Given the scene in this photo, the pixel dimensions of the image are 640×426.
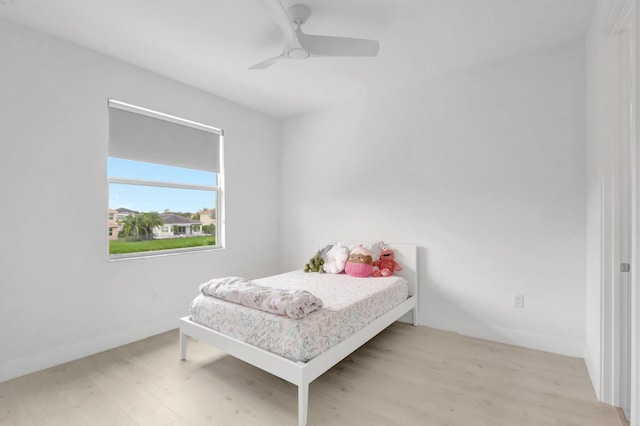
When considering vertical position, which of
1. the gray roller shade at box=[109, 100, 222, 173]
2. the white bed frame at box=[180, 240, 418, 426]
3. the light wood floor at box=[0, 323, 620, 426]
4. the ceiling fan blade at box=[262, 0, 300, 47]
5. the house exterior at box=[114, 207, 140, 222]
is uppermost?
the ceiling fan blade at box=[262, 0, 300, 47]

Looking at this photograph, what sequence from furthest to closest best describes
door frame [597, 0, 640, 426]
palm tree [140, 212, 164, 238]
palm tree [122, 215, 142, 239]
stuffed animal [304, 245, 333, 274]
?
stuffed animal [304, 245, 333, 274] < palm tree [140, 212, 164, 238] < palm tree [122, 215, 142, 239] < door frame [597, 0, 640, 426]

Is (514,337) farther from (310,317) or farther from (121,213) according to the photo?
(121,213)

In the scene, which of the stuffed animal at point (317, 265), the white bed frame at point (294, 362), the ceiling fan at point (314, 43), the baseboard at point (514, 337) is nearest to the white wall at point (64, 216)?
the white bed frame at point (294, 362)

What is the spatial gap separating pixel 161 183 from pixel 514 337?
3.79 m

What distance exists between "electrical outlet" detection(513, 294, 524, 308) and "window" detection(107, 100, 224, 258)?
3.23 m

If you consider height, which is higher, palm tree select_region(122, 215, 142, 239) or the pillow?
palm tree select_region(122, 215, 142, 239)

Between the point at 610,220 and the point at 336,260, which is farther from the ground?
the point at 610,220

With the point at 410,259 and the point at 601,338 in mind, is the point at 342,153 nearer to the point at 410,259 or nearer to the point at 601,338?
the point at 410,259

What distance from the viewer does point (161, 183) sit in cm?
321

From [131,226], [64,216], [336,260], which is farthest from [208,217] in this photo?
[336,260]

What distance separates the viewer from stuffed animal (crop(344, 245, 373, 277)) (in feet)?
10.4

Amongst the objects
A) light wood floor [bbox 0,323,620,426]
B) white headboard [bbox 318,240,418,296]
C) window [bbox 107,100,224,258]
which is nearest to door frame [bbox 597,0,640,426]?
light wood floor [bbox 0,323,620,426]

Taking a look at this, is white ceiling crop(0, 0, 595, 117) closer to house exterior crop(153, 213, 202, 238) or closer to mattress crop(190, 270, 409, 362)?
house exterior crop(153, 213, 202, 238)

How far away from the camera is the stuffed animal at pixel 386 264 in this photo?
3.19 metres
